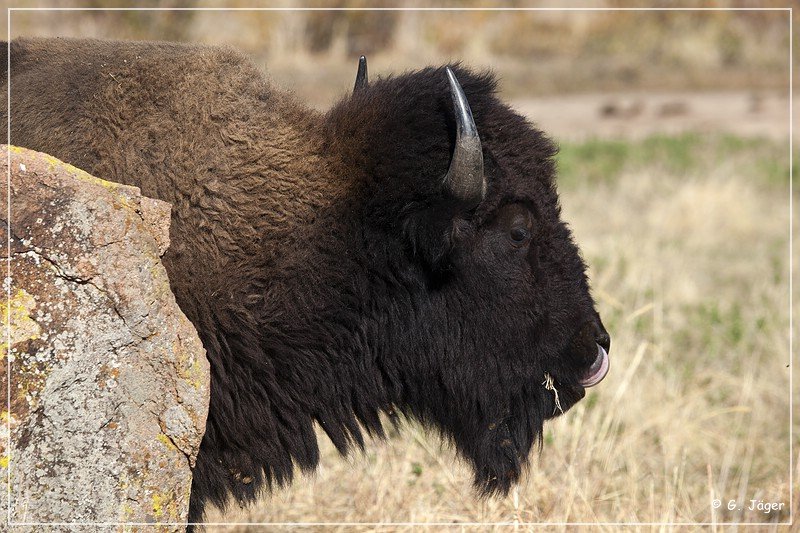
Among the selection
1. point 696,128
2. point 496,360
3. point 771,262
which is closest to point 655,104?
point 696,128

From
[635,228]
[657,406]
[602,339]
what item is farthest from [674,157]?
[602,339]

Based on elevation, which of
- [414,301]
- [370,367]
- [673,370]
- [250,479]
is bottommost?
[673,370]

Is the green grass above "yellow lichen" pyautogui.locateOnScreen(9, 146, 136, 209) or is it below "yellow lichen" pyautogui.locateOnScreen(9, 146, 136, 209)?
below

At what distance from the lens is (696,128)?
1534 centimetres

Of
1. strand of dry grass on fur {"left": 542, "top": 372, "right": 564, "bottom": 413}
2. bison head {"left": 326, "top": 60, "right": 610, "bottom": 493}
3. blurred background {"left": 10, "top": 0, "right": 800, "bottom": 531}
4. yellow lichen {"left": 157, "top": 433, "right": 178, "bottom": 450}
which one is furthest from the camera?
blurred background {"left": 10, "top": 0, "right": 800, "bottom": 531}

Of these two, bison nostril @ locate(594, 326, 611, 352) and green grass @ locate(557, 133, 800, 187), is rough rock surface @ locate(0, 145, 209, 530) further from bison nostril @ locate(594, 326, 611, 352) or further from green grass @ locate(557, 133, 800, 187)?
green grass @ locate(557, 133, 800, 187)

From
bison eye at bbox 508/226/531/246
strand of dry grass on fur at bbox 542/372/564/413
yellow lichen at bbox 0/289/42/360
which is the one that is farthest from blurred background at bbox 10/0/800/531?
yellow lichen at bbox 0/289/42/360

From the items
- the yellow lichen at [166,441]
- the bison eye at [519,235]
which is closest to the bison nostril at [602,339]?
the bison eye at [519,235]

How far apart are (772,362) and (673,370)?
0.76 metres

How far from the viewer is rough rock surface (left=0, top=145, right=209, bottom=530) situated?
2.66m

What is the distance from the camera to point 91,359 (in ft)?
8.98

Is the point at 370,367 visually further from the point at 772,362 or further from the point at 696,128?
the point at 696,128

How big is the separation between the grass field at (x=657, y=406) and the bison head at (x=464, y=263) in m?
0.35

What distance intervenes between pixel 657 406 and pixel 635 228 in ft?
14.1
